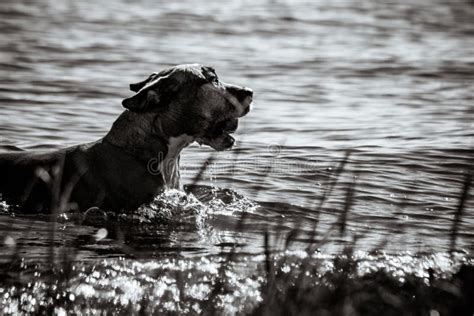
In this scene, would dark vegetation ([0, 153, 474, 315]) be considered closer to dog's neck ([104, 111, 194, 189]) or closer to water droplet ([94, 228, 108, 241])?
water droplet ([94, 228, 108, 241])

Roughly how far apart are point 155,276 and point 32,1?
Result: 14.7m

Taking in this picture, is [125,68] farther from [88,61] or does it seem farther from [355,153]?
[355,153]

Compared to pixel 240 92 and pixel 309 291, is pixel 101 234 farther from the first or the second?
pixel 309 291

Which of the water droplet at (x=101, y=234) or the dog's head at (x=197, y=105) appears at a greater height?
the dog's head at (x=197, y=105)

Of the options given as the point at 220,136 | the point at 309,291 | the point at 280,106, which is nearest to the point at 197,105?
the point at 220,136

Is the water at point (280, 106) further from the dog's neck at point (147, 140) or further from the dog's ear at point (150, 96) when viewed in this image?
the dog's ear at point (150, 96)

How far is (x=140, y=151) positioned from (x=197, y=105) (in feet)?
1.77

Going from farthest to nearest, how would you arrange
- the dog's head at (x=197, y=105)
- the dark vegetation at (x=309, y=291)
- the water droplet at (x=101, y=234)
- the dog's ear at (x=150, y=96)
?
the dog's head at (x=197, y=105), the dog's ear at (x=150, y=96), the water droplet at (x=101, y=234), the dark vegetation at (x=309, y=291)

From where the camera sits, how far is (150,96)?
27.8 ft

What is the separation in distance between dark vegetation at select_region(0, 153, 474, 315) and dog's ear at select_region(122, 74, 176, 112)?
4.65ft

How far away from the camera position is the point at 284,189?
999 cm

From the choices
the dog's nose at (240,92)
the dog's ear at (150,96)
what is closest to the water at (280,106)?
the dog's ear at (150,96)

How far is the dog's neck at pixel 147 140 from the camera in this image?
8609 millimetres

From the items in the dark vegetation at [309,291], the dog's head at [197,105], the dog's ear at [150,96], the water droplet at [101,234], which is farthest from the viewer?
the dog's head at [197,105]
